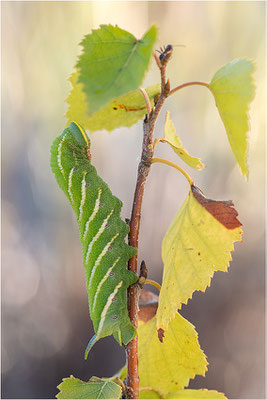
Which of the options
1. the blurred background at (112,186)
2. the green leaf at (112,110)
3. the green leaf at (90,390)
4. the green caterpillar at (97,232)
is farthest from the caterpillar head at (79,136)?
the blurred background at (112,186)

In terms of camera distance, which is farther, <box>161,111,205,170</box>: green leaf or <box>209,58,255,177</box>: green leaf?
<box>161,111,205,170</box>: green leaf

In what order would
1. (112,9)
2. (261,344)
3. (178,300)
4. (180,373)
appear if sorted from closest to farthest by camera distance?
(178,300)
(180,373)
(112,9)
(261,344)

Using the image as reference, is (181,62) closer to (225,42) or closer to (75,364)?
(225,42)

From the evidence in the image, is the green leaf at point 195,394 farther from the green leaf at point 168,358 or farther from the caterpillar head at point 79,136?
the caterpillar head at point 79,136

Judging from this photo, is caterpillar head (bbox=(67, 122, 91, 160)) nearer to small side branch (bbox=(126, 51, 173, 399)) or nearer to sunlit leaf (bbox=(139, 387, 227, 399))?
small side branch (bbox=(126, 51, 173, 399))

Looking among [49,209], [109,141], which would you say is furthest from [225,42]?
[49,209]

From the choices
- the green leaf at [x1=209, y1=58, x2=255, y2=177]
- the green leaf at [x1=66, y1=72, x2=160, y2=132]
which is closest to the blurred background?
the green leaf at [x1=66, y1=72, x2=160, y2=132]
